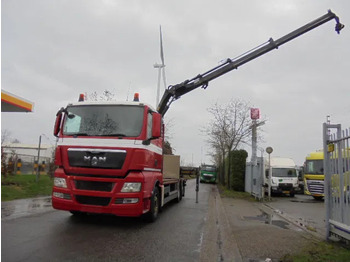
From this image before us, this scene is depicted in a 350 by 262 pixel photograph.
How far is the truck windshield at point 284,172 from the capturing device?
882 inches

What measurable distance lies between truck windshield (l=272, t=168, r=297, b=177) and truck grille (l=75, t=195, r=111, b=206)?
58.9ft

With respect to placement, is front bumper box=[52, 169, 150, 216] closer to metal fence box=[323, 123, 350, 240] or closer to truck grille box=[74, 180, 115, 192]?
truck grille box=[74, 180, 115, 192]

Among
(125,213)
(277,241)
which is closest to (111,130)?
(125,213)

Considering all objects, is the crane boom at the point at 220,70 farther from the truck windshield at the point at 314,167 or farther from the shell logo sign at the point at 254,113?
Result: the shell logo sign at the point at 254,113

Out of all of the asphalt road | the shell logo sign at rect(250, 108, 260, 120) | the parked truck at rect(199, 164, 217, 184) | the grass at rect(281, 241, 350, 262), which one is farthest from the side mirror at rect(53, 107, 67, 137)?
the parked truck at rect(199, 164, 217, 184)

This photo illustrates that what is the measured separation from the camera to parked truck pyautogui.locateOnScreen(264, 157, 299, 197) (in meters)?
21.8

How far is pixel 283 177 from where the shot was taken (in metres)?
22.2

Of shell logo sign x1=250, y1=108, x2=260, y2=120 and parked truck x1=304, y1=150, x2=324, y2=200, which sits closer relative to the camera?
parked truck x1=304, y1=150, x2=324, y2=200

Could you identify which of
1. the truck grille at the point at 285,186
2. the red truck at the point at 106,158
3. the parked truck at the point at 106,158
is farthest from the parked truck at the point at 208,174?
the red truck at the point at 106,158

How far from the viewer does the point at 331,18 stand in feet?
36.5

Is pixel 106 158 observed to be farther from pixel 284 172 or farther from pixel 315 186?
pixel 284 172

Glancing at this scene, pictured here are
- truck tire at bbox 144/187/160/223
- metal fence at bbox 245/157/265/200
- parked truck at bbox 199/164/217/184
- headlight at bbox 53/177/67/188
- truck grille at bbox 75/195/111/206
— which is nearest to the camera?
truck grille at bbox 75/195/111/206

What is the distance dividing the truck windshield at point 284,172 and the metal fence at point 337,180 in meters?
16.3

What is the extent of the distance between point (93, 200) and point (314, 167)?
16733 mm
